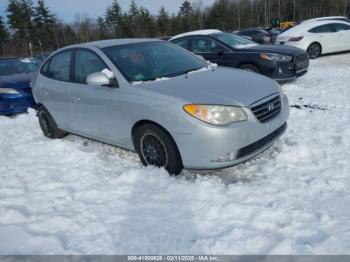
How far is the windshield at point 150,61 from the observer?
15.6 ft

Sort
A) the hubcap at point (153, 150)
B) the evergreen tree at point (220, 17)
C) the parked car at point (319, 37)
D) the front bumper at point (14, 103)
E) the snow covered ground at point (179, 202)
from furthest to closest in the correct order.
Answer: the evergreen tree at point (220, 17), the parked car at point (319, 37), the front bumper at point (14, 103), the hubcap at point (153, 150), the snow covered ground at point (179, 202)

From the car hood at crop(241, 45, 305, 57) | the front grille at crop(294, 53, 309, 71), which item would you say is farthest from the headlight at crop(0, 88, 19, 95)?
the front grille at crop(294, 53, 309, 71)

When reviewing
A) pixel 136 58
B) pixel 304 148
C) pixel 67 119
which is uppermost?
pixel 136 58

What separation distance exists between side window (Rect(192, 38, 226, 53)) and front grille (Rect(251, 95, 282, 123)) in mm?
5250

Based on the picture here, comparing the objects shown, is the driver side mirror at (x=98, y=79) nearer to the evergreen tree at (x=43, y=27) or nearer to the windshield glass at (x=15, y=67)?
the windshield glass at (x=15, y=67)

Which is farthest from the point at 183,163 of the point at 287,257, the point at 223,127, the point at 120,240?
the point at 287,257

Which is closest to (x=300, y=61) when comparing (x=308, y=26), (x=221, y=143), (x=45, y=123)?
(x=221, y=143)

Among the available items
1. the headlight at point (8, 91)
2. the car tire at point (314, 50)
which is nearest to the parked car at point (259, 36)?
the car tire at point (314, 50)

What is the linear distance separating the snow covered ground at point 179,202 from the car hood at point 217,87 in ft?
3.03

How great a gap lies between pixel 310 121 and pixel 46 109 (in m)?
4.58

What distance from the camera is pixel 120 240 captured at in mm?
3232

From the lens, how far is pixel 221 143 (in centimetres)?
388

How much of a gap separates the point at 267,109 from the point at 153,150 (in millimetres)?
1465

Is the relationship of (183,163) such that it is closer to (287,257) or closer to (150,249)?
(150,249)
